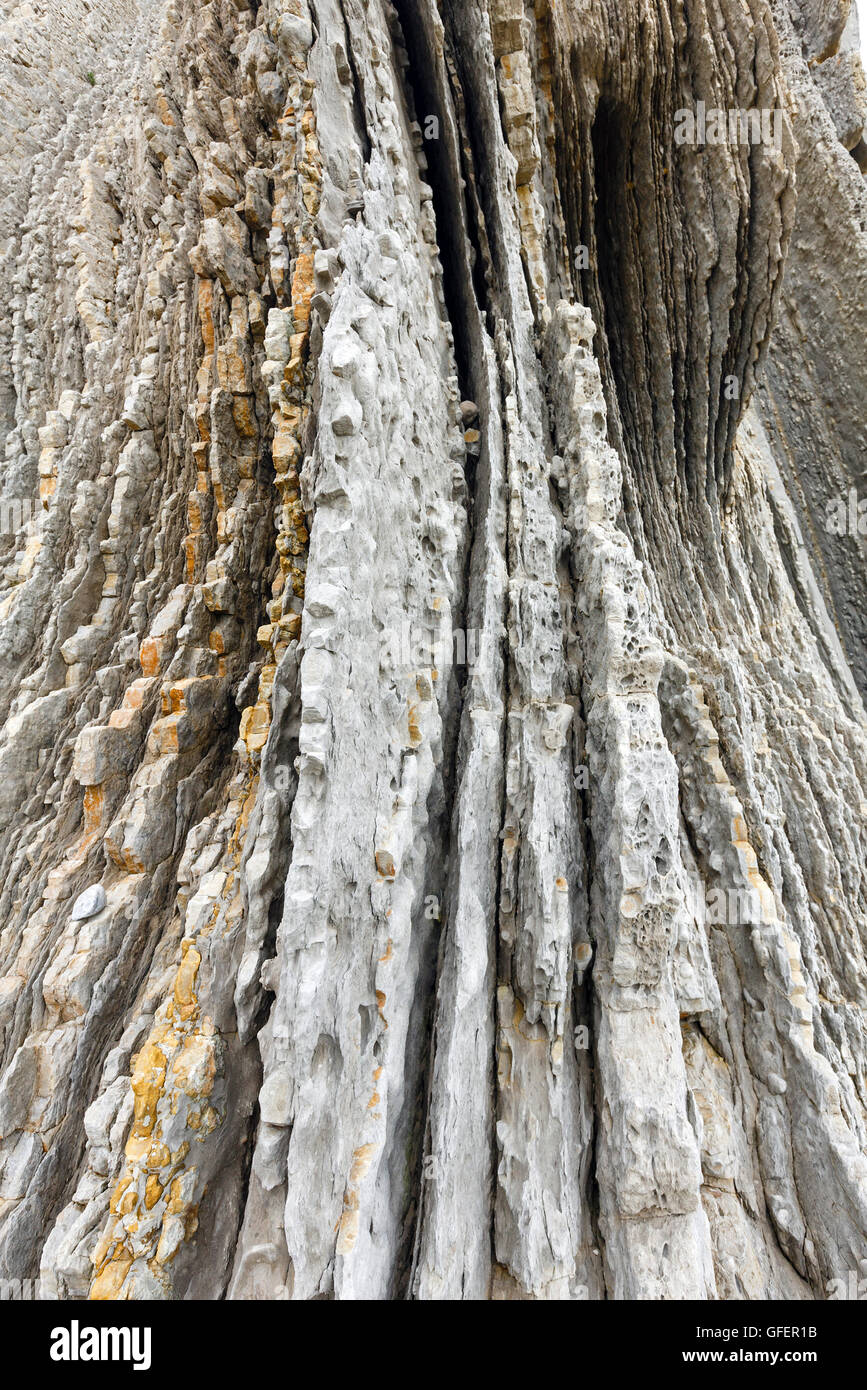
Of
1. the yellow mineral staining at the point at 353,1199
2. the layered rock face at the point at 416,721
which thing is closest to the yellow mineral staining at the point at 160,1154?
the layered rock face at the point at 416,721

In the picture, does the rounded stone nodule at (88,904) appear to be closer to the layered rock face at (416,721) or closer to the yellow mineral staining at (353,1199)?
the layered rock face at (416,721)

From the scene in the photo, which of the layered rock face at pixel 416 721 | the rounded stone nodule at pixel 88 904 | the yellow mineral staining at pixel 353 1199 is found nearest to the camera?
the yellow mineral staining at pixel 353 1199

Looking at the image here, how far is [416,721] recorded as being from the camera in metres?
4.47

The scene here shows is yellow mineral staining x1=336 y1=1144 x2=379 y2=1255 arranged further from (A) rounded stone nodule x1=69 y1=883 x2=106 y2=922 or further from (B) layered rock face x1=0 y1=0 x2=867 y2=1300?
(A) rounded stone nodule x1=69 y1=883 x2=106 y2=922

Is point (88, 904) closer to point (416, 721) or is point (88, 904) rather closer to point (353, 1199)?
point (353, 1199)

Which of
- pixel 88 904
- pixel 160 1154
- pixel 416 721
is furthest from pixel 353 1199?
pixel 416 721

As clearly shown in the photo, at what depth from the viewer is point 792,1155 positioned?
476cm

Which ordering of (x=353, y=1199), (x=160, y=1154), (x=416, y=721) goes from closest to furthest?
(x=353, y=1199) → (x=160, y=1154) → (x=416, y=721)

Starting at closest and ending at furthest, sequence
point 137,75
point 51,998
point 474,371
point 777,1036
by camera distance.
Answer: point 51,998
point 777,1036
point 474,371
point 137,75

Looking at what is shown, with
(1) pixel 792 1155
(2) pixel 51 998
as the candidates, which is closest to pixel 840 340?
(1) pixel 792 1155

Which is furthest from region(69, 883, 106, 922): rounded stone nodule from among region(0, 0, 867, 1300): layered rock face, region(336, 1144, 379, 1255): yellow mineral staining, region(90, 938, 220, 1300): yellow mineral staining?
region(336, 1144, 379, 1255): yellow mineral staining

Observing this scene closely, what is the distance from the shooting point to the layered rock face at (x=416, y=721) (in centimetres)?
365

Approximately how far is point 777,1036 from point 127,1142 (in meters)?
5.28

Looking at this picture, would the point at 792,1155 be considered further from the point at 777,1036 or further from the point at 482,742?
the point at 482,742
